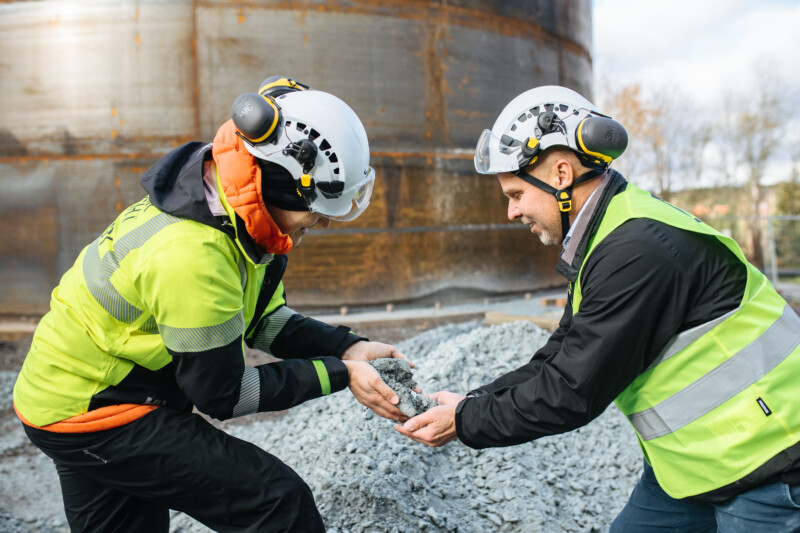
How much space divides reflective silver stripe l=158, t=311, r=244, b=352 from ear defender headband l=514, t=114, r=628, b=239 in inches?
50.8

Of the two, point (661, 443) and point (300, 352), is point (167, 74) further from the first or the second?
point (661, 443)

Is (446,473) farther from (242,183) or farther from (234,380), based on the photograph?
(242,183)

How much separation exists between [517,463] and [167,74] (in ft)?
19.7

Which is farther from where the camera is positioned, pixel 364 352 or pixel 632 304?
pixel 364 352

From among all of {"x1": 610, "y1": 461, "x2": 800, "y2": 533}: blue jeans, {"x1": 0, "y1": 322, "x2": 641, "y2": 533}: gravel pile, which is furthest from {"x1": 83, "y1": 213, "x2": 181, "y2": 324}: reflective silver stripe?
{"x1": 610, "y1": 461, "x2": 800, "y2": 533}: blue jeans

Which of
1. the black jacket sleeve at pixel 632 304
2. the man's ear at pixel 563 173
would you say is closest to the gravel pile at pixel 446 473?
the black jacket sleeve at pixel 632 304

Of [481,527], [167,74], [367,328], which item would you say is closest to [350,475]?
[481,527]

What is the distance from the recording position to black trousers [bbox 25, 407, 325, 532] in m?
2.13

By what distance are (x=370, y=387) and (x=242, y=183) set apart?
40.5 inches

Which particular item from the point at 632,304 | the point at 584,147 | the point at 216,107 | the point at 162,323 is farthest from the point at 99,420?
the point at 216,107

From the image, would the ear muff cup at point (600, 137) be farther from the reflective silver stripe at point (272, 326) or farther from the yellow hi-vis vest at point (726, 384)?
the reflective silver stripe at point (272, 326)

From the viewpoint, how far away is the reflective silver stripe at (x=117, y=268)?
2.06 m

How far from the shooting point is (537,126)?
7.55ft

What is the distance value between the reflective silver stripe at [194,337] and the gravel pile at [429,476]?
6.32 ft
